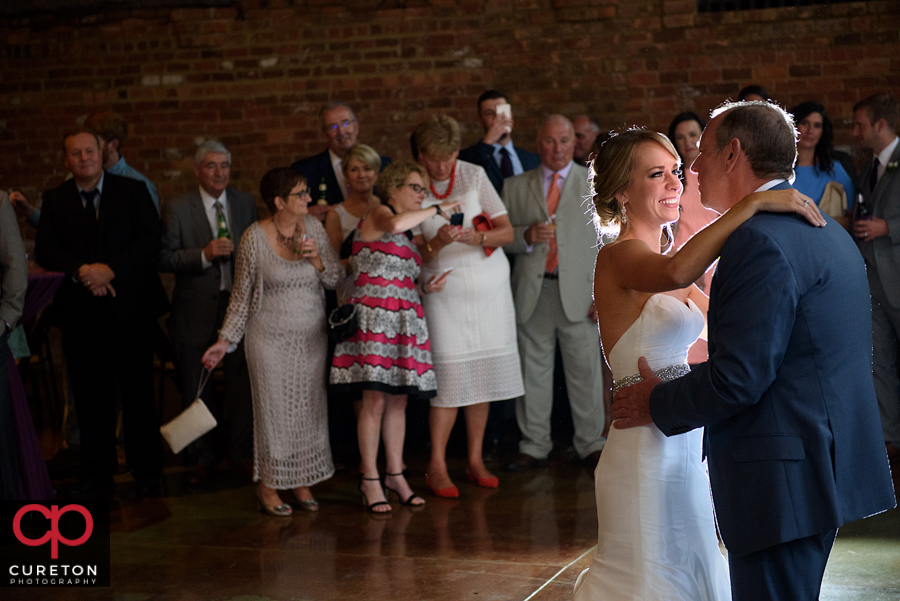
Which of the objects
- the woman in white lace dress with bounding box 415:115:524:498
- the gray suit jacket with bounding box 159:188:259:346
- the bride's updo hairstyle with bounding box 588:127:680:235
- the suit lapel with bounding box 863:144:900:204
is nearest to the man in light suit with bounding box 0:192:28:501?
the gray suit jacket with bounding box 159:188:259:346

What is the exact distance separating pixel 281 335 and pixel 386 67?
3327mm

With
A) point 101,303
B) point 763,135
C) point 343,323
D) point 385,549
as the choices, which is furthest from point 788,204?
point 101,303

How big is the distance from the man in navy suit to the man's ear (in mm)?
70

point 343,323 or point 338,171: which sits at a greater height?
point 338,171

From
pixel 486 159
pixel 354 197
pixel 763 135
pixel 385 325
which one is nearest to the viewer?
pixel 763 135

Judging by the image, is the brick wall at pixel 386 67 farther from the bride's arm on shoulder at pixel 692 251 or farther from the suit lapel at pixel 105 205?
the bride's arm on shoulder at pixel 692 251

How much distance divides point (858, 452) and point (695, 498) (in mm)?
560

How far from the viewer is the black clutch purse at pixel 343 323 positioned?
4.23m

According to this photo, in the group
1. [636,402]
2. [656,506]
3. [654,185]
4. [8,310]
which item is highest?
[654,185]

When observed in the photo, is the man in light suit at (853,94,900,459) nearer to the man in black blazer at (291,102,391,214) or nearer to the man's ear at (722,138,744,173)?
the man in black blazer at (291,102,391,214)

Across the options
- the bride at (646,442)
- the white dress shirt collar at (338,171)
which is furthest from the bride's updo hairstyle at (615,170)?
the white dress shirt collar at (338,171)

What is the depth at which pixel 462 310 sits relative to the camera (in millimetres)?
4621

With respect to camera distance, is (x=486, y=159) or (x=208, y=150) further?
(x=486, y=159)

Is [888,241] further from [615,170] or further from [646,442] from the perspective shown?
[646,442]
